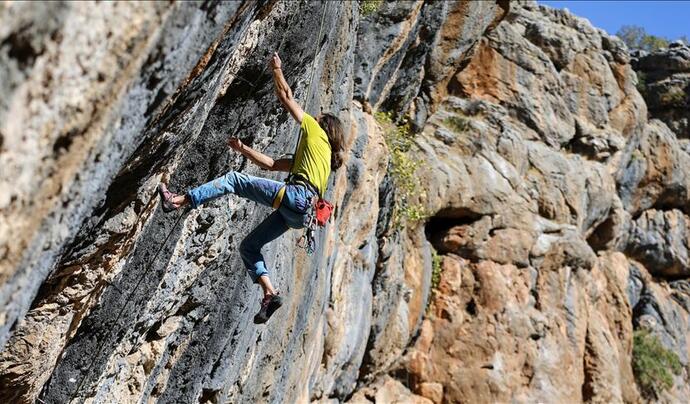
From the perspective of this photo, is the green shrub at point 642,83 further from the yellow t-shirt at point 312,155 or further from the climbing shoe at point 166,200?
the climbing shoe at point 166,200

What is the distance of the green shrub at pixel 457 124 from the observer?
16688 millimetres

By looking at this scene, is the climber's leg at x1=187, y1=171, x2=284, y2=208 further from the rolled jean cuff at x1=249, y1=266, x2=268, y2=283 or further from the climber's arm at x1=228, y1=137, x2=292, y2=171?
the rolled jean cuff at x1=249, y1=266, x2=268, y2=283

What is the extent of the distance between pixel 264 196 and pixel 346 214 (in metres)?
5.04

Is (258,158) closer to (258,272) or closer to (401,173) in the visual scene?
(258,272)

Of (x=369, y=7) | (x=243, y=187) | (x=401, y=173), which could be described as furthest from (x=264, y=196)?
(x=401, y=173)

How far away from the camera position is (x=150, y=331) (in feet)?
21.5

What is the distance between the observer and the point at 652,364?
2006 centimetres

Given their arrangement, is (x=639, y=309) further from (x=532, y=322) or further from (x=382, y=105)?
(x=382, y=105)

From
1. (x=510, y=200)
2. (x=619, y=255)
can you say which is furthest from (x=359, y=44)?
(x=619, y=255)

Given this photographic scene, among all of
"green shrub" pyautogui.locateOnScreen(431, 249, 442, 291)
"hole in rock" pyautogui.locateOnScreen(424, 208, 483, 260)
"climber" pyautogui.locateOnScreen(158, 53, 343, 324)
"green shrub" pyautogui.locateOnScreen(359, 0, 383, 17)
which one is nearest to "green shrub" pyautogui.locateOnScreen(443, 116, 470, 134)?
"hole in rock" pyautogui.locateOnScreen(424, 208, 483, 260)

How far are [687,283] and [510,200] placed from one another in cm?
1139

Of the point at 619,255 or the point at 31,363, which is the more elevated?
the point at 619,255

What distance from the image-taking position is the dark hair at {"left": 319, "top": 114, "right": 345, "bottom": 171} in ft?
19.8

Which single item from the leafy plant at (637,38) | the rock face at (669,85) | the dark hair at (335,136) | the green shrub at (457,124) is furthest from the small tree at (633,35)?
the dark hair at (335,136)
